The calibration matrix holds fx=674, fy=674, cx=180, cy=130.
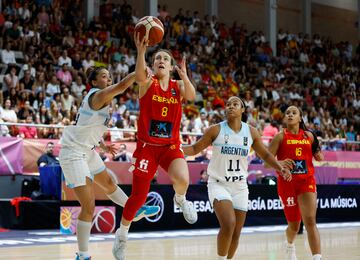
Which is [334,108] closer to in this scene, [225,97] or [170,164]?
[225,97]

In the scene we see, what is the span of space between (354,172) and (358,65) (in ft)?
44.0

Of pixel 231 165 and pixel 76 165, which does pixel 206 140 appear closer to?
pixel 231 165

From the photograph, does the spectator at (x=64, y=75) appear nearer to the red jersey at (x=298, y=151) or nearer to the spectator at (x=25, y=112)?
the spectator at (x=25, y=112)

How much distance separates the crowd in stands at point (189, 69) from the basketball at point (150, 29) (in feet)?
23.8

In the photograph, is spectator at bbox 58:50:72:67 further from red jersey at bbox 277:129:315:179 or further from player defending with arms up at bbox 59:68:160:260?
player defending with arms up at bbox 59:68:160:260

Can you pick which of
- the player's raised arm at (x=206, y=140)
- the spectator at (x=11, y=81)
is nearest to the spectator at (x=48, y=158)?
the spectator at (x=11, y=81)

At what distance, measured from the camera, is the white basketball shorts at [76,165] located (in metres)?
7.37

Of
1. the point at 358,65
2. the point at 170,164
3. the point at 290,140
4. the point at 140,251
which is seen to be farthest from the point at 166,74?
the point at 358,65

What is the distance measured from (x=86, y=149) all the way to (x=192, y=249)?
3.76 m

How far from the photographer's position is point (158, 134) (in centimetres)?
745

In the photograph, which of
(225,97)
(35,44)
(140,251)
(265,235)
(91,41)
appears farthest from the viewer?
(225,97)

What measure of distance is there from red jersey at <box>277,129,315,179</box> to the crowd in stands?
6.50 meters

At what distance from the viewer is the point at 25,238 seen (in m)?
11.9

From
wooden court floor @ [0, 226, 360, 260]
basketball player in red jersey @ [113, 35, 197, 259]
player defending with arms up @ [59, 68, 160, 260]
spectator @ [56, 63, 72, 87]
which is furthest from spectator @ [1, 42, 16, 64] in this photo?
basketball player in red jersey @ [113, 35, 197, 259]
